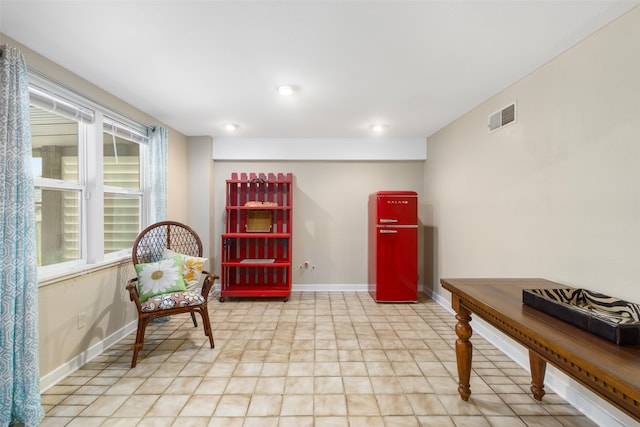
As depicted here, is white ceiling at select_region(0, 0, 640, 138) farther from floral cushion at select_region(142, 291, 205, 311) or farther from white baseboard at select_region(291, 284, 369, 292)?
white baseboard at select_region(291, 284, 369, 292)

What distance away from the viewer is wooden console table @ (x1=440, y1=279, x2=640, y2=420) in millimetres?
959

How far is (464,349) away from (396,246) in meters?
2.12

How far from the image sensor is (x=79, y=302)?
2398mm

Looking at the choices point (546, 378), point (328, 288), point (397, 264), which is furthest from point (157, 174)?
point (546, 378)

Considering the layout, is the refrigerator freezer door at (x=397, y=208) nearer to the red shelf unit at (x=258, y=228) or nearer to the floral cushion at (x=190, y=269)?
the red shelf unit at (x=258, y=228)

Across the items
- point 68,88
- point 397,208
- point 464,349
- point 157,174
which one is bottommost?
point 464,349

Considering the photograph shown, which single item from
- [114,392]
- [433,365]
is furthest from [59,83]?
[433,365]

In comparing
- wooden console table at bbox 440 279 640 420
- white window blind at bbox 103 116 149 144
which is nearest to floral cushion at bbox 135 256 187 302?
white window blind at bbox 103 116 149 144

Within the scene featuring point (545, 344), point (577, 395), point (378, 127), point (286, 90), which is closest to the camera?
point (545, 344)

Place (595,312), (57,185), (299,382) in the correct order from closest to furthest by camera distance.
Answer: (595,312) → (299,382) → (57,185)

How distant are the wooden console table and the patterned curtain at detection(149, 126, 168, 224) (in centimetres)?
308

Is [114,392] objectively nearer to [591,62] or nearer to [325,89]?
[325,89]

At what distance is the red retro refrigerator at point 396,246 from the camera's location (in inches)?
158

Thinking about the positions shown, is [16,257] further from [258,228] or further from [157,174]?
[258,228]
